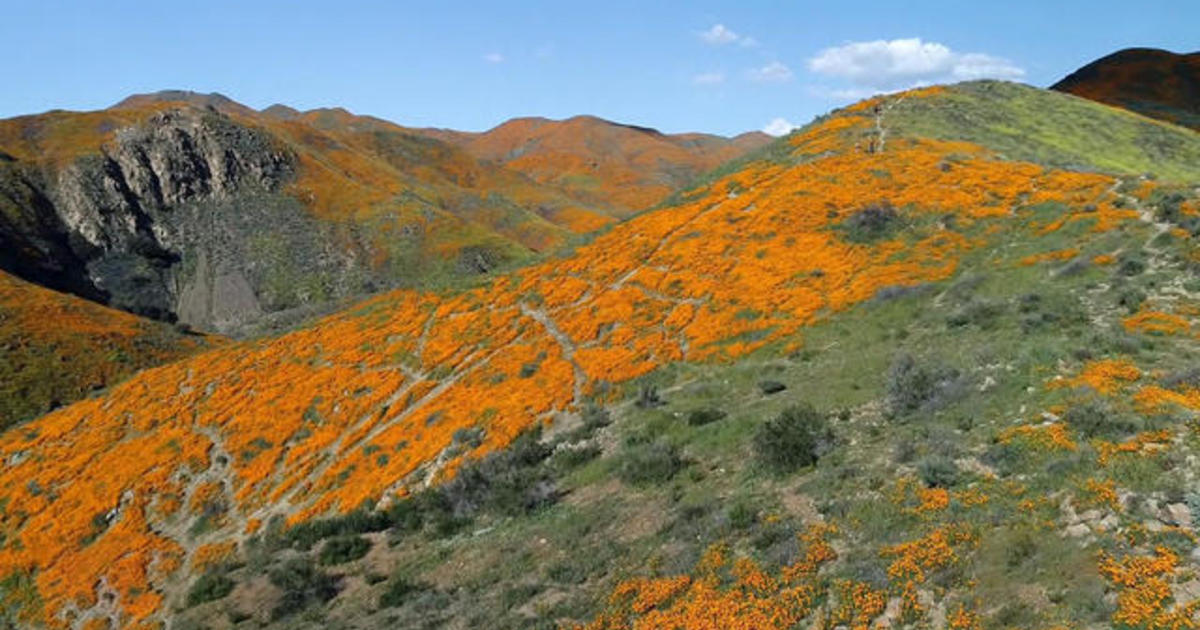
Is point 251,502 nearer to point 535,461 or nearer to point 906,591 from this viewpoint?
point 535,461

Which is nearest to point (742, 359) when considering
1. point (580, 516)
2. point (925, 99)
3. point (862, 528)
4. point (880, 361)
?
point (880, 361)

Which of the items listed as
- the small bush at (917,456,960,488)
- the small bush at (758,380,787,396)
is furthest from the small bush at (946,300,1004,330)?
the small bush at (917,456,960,488)

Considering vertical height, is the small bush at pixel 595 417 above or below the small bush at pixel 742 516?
below

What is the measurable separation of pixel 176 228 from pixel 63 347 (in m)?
66.3

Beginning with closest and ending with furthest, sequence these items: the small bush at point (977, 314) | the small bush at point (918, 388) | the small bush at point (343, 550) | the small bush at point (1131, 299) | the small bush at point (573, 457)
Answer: the small bush at point (918, 388)
the small bush at point (1131, 299)
the small bush at point (343, 550)
the small bush at point (977, 314)
the small bush at point (573, 457)

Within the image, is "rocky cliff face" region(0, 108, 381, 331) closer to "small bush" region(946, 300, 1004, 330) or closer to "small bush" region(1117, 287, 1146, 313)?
"small bush" region(946, 300, 1004, 330)

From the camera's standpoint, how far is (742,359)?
34.5m

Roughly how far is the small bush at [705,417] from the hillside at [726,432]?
135 mm

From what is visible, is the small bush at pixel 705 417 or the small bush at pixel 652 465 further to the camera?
the small bush at pixel 705 417

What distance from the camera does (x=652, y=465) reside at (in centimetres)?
2558

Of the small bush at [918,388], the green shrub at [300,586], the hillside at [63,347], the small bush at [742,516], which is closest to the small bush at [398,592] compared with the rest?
the green shrub at [300,586]

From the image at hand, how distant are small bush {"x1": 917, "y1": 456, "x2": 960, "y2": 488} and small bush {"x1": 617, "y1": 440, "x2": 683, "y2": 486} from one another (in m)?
8.74

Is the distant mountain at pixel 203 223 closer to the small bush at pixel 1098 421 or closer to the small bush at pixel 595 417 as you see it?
the small bush at pixel 595 417

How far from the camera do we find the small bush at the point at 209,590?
29.1 m
